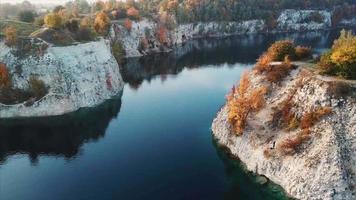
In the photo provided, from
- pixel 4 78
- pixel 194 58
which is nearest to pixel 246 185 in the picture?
pixel 4 78

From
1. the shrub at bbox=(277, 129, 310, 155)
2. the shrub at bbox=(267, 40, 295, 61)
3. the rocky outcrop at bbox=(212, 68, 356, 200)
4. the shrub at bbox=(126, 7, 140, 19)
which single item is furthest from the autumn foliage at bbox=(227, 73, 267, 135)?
the shrub at bbox=(126, 7, 140, 19)

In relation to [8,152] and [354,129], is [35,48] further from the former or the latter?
[354,129]

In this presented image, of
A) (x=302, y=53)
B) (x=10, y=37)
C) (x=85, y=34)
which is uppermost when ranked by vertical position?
(x=10, y=37)

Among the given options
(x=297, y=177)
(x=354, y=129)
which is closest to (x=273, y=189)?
(x=297, y=177)

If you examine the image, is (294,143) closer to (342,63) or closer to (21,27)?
(342,63)

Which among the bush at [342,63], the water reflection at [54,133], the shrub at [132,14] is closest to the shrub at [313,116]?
the bush at [342,63]

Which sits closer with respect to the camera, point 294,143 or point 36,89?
point 294,143

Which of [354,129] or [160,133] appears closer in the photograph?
[354,129]

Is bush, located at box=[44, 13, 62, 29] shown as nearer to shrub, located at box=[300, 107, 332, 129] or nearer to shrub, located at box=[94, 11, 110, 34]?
shrub, located at box=[94, 11, 110, 34]
